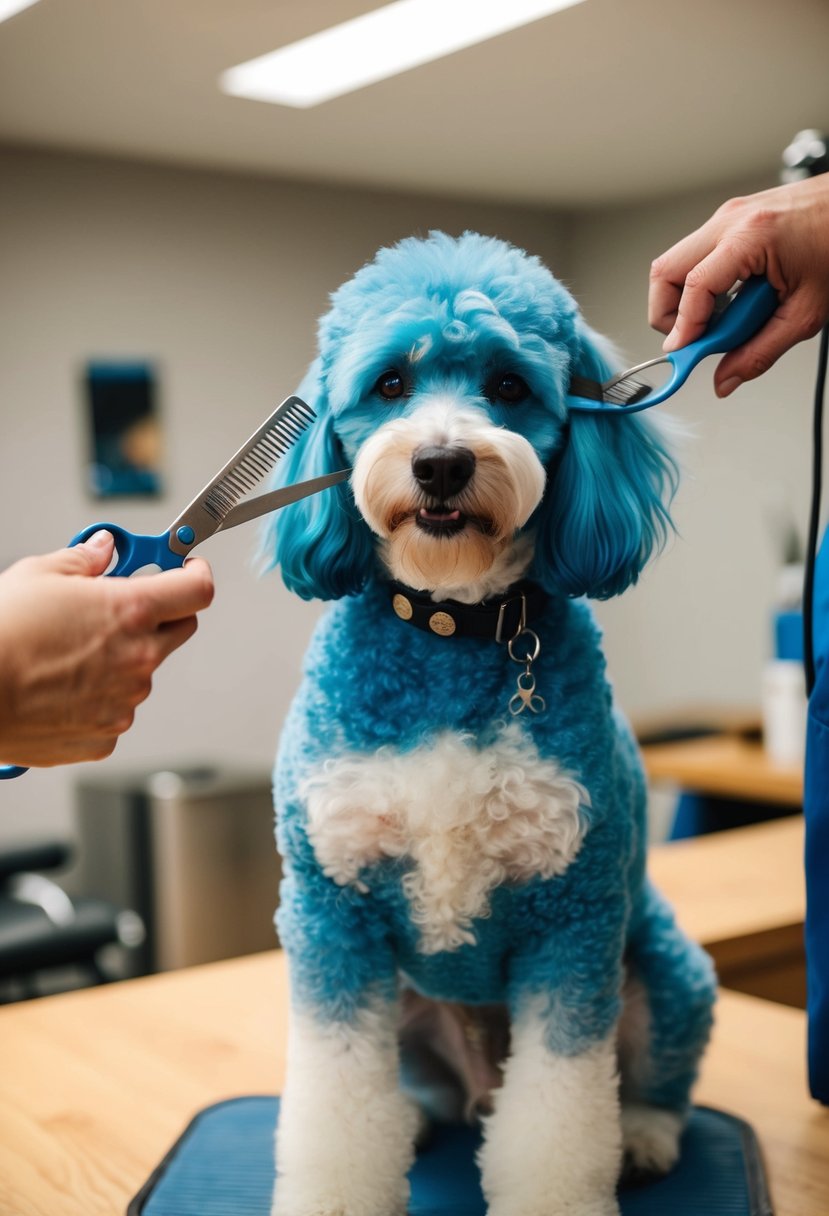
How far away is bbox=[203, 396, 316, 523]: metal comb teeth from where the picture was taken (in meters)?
0.84

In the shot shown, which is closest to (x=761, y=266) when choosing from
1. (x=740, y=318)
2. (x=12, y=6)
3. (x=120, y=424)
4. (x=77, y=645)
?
(x=740, y=318)

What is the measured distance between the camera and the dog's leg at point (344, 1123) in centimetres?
86

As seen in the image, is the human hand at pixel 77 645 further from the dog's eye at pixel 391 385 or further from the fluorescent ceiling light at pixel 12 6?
the fluorescent ceiling light at pixel 12 6

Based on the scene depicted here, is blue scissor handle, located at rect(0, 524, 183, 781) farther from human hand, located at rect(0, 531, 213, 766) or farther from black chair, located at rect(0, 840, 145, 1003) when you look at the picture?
black chair, located at rect(0, 840, 145, 1003)

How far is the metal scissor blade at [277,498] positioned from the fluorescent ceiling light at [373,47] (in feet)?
7.89

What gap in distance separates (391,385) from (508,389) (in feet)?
0.27

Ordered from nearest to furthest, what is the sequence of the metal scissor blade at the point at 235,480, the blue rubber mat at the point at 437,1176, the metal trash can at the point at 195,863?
1. the metal scissor blade at the point at 235,480
2. the blue rubber mat at the point at 437,1176
3. the metal trash can at the point at 195,863

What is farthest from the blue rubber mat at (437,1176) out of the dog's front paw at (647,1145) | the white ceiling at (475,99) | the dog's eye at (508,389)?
the white ceiling at (475,99)

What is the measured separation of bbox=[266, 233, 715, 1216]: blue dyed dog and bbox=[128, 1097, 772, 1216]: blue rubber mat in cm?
9

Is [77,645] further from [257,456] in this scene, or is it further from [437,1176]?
Result: [437,1176]

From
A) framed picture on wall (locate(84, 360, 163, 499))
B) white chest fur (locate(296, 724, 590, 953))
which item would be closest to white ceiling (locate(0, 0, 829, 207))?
framed picture on wall (locate(84, 360, 163, 499))

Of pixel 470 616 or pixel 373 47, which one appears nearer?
pixel 470 616

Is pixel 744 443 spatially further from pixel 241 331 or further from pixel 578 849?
pixel 578 849

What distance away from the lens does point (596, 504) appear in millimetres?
863
